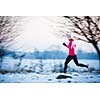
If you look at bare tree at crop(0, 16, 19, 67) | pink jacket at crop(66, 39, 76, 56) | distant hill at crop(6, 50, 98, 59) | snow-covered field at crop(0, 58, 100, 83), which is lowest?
snow-covered field at crop(0, 58, 100, 83)

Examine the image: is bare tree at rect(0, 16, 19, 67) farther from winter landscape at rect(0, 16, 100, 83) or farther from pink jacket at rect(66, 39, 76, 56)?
pink jacket at rect(66, 39, 76, 56)

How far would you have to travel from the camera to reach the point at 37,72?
201cm

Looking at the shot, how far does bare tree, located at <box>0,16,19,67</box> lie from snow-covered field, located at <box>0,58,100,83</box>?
137mm

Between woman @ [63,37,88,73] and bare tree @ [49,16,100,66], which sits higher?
bare tree @ [49,16,100,66]

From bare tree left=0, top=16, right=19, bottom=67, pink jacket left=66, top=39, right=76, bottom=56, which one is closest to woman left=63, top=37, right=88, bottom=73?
pink jacket left=66, top=39, right=76, bottom=56

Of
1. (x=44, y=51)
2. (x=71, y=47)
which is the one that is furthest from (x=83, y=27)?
(x=44, y=51)

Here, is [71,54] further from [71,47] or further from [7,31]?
[7,31]

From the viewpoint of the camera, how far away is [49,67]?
6.60ft

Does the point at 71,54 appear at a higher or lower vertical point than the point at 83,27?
lower

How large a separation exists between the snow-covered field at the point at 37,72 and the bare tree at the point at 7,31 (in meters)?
0.14

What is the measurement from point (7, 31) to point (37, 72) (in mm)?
482

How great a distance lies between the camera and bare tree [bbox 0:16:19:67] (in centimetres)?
201
